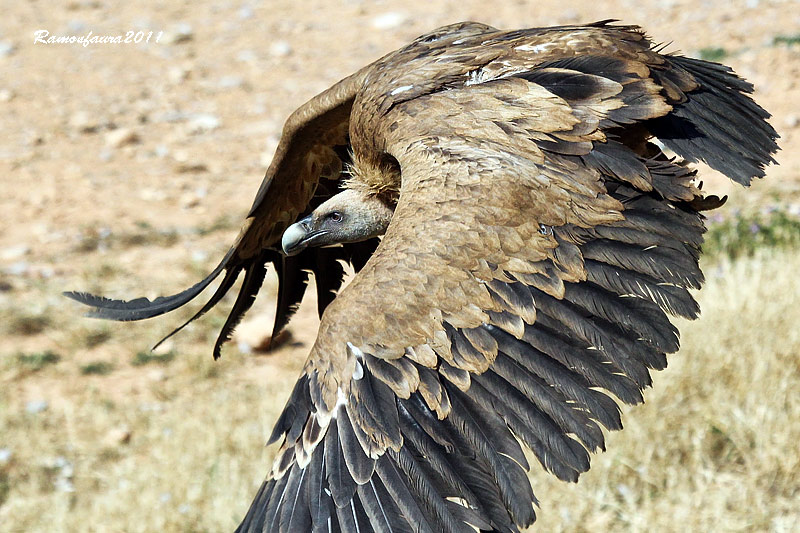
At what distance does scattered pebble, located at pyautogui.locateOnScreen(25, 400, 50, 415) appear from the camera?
5.69 m

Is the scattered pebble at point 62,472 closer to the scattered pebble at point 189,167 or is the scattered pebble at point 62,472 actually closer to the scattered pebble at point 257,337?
the scattered pebble at point 257,337

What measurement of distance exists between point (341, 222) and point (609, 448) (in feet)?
4.73

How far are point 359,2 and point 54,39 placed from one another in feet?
12.1

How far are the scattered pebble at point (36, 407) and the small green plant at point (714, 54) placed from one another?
22.1 feet

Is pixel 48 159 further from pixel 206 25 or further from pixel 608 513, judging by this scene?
pixel 608 513

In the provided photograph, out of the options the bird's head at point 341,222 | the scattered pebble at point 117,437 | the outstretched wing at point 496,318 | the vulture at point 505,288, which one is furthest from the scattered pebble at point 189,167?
the outstretched wing at point 496,318

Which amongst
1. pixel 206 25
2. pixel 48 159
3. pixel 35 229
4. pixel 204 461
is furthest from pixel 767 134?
pixel 206 25

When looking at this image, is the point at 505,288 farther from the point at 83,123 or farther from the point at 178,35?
the point at 178,35

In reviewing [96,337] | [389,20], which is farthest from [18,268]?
[389,20]

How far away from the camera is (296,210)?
4398mm

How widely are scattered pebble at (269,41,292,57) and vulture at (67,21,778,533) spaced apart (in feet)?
26.4

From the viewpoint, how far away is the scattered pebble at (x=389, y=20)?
460 inches

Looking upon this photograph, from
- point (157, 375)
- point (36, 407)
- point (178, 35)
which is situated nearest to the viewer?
point (36, 407)

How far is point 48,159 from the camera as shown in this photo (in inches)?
347
